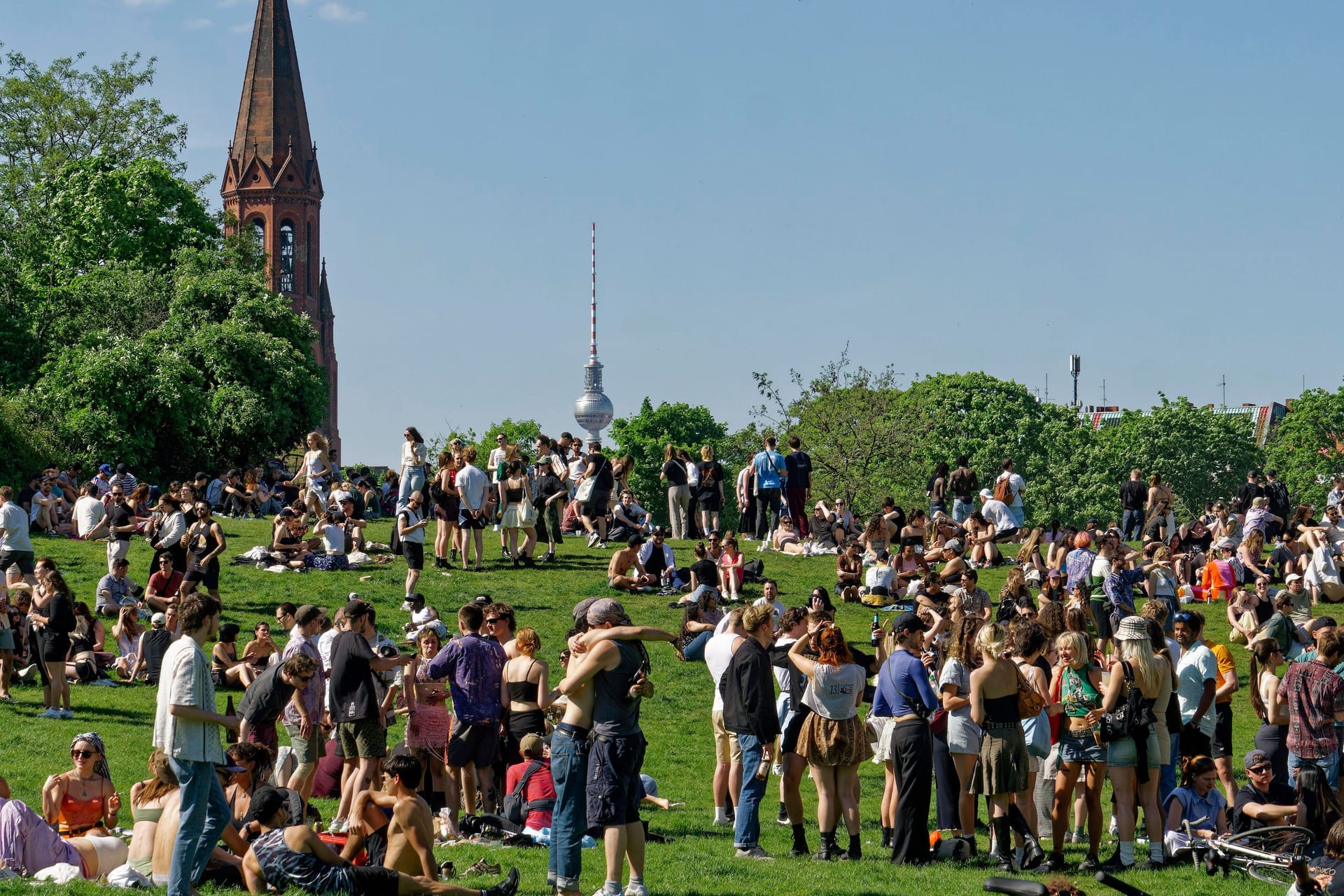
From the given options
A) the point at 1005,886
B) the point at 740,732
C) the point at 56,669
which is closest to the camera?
Answer: the point at 1005,886

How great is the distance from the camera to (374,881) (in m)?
9.44

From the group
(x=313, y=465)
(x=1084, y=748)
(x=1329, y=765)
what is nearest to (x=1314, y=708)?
(x=1329, y=765)

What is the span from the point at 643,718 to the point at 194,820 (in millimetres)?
9635

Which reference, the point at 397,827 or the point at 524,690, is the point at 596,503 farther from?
the point at 397,827

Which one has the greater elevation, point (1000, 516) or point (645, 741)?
point (1000, 516)

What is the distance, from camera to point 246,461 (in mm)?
Result: 43812

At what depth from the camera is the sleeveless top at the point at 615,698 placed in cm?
914

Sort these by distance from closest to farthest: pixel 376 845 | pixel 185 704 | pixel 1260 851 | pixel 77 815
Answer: pixel 185 704
pixel 376 845
pixel 1260 851
pixel 77 815

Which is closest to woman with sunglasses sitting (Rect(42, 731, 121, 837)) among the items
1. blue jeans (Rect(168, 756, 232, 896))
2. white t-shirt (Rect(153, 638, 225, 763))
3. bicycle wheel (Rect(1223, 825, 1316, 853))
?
blue jeans (Rect(168, 756, 232, 896))

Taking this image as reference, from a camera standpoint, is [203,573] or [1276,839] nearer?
[1276,839]

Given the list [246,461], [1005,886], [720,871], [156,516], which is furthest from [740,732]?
[246,461]

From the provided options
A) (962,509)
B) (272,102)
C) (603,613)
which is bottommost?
(603,613)

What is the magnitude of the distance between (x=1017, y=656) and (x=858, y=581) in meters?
12.9

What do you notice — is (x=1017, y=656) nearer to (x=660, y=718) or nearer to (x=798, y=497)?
(x=660, y=718)
